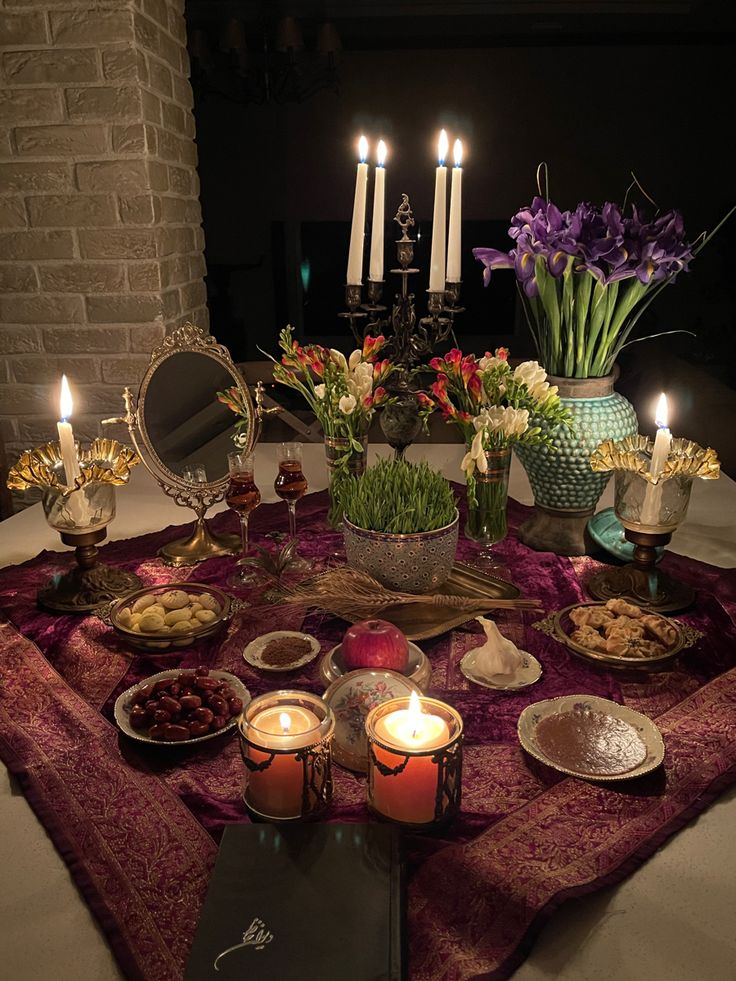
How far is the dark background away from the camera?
323 cm

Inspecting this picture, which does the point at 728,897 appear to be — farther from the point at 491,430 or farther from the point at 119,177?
the point at 119,177

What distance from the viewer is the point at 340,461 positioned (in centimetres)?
149

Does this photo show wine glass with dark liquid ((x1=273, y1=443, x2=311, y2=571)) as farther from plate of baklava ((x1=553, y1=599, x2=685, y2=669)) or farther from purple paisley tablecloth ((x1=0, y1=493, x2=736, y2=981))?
plate of baklava ((x1=553, y1=599, x2=685, y2=669))

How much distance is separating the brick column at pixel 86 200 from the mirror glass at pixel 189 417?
739 millimetres

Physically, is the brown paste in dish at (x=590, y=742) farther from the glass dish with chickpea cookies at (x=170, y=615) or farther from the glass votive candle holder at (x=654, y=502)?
the glass dish with chickpea cookies at (x=170, y=615)

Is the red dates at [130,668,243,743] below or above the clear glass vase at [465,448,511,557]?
below

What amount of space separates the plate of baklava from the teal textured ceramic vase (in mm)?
312

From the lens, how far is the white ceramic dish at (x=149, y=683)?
917 mm

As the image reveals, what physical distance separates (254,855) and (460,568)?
0.71m

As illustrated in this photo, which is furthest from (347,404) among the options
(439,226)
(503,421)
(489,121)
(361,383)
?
(489,121)

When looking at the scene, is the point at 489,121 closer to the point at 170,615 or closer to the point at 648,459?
the point at 648,459

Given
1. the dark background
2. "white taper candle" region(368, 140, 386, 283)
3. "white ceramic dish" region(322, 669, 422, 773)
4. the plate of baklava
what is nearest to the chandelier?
the dark background

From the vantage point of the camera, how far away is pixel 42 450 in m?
1.42

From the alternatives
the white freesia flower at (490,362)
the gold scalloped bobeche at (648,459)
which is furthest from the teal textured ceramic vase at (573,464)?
the white freesia flower at (490,362)
